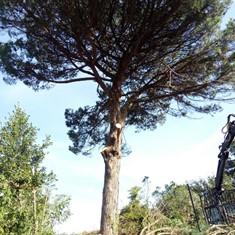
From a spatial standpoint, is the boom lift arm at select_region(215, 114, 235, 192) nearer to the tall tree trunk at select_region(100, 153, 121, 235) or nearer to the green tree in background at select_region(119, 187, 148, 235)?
the green tree in background at select_region(119, 187, 148, 235)

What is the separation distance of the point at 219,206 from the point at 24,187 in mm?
3902

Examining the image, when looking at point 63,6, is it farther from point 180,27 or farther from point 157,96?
point 157,96

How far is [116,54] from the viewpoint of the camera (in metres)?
8.84

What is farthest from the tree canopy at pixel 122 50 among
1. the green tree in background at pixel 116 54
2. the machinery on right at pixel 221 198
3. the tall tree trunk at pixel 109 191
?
the machinery on right at pixel 221 198

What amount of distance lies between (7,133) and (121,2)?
559cm

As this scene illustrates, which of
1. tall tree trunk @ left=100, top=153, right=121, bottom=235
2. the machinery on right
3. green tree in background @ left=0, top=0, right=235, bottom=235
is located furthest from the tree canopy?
the machinery on right

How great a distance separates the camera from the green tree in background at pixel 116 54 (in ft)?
25.3

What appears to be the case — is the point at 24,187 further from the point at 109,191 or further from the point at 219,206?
the point at 219,206

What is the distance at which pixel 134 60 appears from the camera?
29.4 ft

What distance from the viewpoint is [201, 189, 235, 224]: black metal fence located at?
6520 mm

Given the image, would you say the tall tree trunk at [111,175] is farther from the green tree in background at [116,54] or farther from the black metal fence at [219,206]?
the black metal fence at [219,206]

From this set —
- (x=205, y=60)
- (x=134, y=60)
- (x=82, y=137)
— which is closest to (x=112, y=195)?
(x=82, y=137)

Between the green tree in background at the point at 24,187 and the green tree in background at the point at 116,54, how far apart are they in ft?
4.13

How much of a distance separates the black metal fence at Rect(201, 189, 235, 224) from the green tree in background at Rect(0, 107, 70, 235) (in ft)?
10.7
